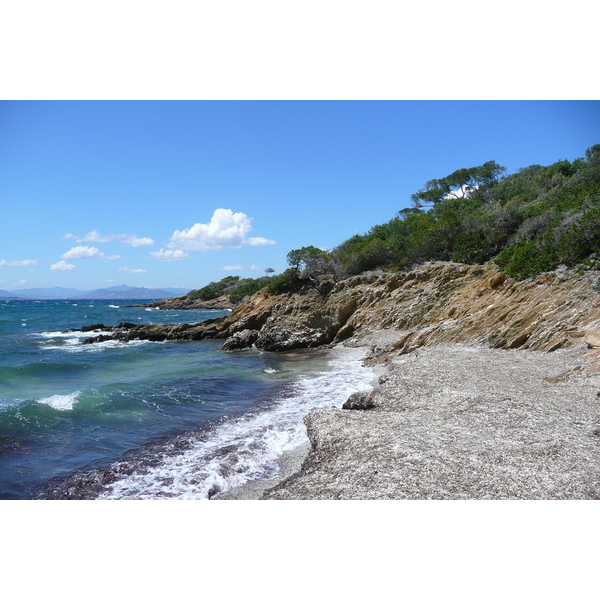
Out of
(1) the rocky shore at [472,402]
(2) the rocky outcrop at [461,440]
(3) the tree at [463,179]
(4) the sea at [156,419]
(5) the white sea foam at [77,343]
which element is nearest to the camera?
(2) the rocky outcrop at [461,440]

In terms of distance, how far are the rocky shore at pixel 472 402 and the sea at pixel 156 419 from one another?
5.97 ft

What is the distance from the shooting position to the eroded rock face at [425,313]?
17.3 metres

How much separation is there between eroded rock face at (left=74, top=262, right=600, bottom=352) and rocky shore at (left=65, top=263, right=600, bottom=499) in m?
0.09

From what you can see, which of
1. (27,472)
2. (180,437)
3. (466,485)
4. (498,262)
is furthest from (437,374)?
(498,262)

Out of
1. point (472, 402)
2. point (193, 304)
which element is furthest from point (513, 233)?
point (193, 304)

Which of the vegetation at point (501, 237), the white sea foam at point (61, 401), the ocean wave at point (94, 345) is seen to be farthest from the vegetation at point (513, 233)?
the white sea foam at point (61, 401)

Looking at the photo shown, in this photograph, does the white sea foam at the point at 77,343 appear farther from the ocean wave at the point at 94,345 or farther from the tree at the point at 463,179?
the tree at the point at 463,179

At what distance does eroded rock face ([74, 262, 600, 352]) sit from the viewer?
56.7 feet

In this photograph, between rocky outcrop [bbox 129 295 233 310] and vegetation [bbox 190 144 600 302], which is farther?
rocky outcrop [bbox 129 295 233 310]

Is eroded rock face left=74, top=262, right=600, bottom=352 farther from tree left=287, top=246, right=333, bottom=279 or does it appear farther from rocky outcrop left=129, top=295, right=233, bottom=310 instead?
rocky outcrop left=129, top=295, right=233, bottom=310

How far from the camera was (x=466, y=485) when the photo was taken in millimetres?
6141

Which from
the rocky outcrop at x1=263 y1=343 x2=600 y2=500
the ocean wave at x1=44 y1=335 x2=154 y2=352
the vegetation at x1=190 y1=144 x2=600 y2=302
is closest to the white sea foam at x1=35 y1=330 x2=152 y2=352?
the ocean wave at x1=44 y1=335 x2=154 y2=352

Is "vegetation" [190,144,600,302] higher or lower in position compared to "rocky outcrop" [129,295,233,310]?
higher

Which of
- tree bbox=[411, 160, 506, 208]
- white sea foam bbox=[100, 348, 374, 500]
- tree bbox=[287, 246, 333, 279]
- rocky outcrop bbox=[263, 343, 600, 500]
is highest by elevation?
tree bbox=[411, 160, 506, 208]
